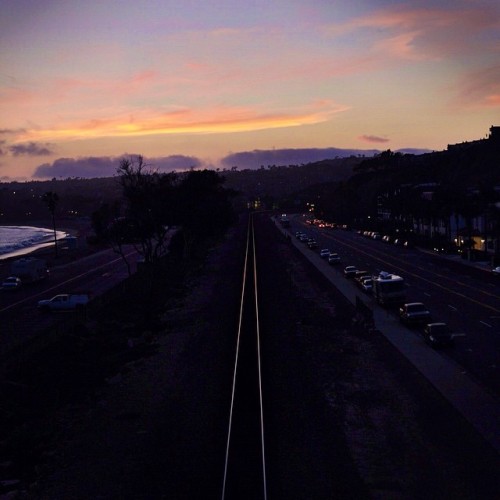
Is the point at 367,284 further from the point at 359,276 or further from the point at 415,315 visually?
the point at 415,315

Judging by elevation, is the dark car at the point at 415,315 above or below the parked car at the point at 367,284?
above

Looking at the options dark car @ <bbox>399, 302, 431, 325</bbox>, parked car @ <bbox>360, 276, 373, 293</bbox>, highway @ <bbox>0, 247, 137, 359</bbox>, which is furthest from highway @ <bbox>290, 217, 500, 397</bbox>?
highway @ <bbox>0, 247, 137, 359</bbox>

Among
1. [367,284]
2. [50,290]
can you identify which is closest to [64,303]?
[50,290]

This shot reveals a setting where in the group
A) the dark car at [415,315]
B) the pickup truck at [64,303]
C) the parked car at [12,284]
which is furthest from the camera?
the parked car at [12,284]

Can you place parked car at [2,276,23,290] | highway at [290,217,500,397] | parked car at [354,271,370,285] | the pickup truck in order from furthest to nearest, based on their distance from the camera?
parked car at [2,276,23,290] → parked car at [354,271,370,285] → the pickup truck → highway at [290,217,500,397]

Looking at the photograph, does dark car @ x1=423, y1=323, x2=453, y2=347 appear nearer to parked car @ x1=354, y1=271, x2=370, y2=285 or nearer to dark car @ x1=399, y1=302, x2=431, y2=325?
dark car @ x1=399, y1=302, x2=431, y2=325

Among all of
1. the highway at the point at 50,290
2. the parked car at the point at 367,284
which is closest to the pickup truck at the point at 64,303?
the highway at the point at 50,290

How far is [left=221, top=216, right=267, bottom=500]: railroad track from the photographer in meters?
14.0

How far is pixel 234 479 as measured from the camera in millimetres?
14320

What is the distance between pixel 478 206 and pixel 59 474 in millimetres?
62694

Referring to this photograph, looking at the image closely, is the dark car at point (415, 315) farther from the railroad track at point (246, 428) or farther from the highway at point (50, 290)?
the highway at point (50, 290)

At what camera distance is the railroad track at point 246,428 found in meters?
14.0

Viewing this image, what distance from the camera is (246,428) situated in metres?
17.9

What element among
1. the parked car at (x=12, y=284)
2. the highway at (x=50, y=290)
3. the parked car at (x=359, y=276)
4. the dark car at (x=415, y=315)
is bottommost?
the highway at (x=50, y=290)
